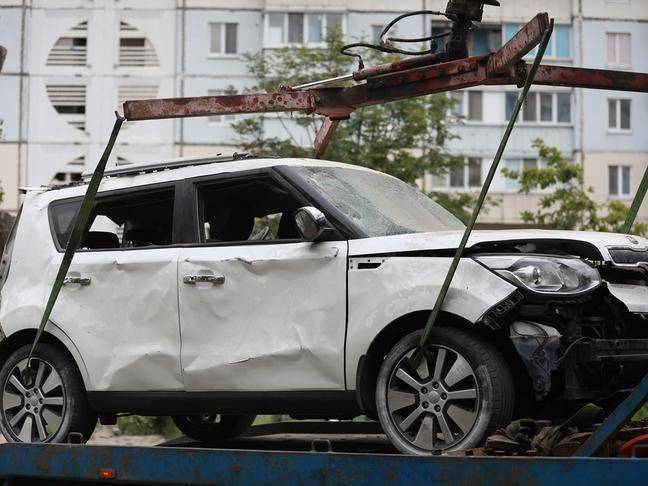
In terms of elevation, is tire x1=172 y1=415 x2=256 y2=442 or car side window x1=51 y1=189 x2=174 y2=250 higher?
car side window x1=51 y1=189 x2=174 y2=250

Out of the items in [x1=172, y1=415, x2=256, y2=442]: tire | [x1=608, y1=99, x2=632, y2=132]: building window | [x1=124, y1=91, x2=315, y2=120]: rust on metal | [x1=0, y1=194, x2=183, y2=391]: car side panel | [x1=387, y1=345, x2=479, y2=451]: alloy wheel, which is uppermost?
[x1=608, y1=99, x2=632, y2=132]: building window

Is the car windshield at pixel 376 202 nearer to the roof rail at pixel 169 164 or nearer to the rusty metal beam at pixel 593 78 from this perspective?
the roof rail at pixel 169 164

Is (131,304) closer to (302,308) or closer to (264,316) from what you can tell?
(264,316)

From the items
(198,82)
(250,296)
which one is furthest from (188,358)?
(198,82)

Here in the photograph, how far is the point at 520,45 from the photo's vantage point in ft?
17.8

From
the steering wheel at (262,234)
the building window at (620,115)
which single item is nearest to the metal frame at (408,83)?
the steering wheel at (262,234)

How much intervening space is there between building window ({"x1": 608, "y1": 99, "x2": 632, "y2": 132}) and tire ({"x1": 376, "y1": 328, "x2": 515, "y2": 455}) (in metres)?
40.6

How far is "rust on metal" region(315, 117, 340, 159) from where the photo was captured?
6.81 meters

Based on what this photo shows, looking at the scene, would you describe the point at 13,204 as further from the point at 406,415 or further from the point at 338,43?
the point at 406,415

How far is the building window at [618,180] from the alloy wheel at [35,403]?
3958 centimetres

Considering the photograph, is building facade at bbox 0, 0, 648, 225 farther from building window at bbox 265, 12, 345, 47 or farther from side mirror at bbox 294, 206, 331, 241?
side mirror at bbox 294, 206, 331, 241

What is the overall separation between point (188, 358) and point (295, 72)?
22969 mm

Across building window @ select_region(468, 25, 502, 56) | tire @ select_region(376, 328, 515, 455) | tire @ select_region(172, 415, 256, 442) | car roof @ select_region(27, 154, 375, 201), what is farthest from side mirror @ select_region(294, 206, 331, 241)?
building window @ select_region(468, 25, 502, 56)

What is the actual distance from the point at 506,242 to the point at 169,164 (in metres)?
2.23
